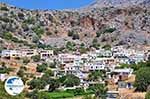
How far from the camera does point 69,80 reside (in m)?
60.2

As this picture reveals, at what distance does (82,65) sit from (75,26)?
98.5 feet

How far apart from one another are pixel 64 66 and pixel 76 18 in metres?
30.7

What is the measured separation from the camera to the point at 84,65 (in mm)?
71938

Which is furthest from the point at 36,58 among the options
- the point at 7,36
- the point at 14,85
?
the point at 14,85

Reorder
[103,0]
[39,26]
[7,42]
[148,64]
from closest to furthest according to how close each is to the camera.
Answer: [148,64] < [7,42] < [39,26] < [103,0]

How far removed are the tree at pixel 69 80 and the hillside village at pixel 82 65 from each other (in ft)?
0.45

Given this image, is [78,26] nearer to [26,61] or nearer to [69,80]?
[26,61]

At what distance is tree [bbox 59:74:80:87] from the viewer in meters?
59.7

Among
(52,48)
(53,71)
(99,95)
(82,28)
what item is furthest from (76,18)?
(99,95)

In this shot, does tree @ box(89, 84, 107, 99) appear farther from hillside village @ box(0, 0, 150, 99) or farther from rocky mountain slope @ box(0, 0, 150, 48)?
rocky mountain slope @ box(0, 0, 150, 48)

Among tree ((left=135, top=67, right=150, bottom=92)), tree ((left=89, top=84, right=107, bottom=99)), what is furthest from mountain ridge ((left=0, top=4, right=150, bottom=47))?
tree ((left=135, top=67, right=150, bottom=92))

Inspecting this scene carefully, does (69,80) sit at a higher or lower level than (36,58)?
lower

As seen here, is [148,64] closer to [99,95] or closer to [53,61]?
[99,95]

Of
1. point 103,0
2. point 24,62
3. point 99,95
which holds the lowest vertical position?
point 99,95
